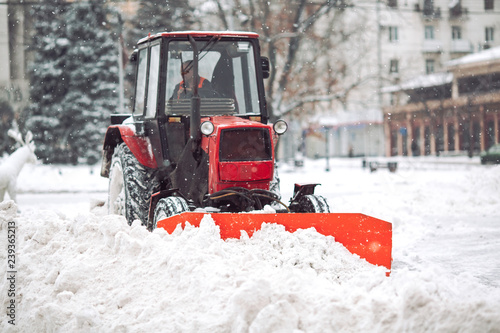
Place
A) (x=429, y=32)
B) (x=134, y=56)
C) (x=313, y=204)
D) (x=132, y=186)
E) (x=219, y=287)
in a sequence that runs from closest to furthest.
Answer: (x=219, y=287), (x=313, y=204), (x=132, y=186), (x=134, y=56), (x=429, y=32)

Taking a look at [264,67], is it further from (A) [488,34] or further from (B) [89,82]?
(A) [488,34]

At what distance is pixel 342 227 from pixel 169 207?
5.58 feet

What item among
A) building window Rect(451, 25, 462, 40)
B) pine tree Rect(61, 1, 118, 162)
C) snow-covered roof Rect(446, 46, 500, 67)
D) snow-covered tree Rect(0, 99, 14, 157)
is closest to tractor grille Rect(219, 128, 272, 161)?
pine tree Rect(61, 1, 118, 162)

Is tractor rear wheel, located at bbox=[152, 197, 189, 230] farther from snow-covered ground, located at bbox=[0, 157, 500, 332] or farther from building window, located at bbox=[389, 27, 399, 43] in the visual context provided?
building window, located at bbox=[389, 27, 399, 43]

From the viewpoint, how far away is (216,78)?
25.0 feet

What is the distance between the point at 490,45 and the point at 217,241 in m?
55.1

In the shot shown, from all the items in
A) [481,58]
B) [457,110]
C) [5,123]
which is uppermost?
[481,58]

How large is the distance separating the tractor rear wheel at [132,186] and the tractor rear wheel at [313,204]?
70.5 inches

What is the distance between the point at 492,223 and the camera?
11391mm

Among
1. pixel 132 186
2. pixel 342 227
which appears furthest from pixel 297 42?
pixel 342 227

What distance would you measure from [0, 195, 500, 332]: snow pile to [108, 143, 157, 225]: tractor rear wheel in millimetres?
1190

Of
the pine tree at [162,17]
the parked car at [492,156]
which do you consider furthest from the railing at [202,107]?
the parked car at [492,156]

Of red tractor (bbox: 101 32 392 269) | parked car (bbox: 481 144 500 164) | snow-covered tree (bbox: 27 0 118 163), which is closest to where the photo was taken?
red tractor (bbox: 101 32 392 269)

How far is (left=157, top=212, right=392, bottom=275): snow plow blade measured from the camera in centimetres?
584
